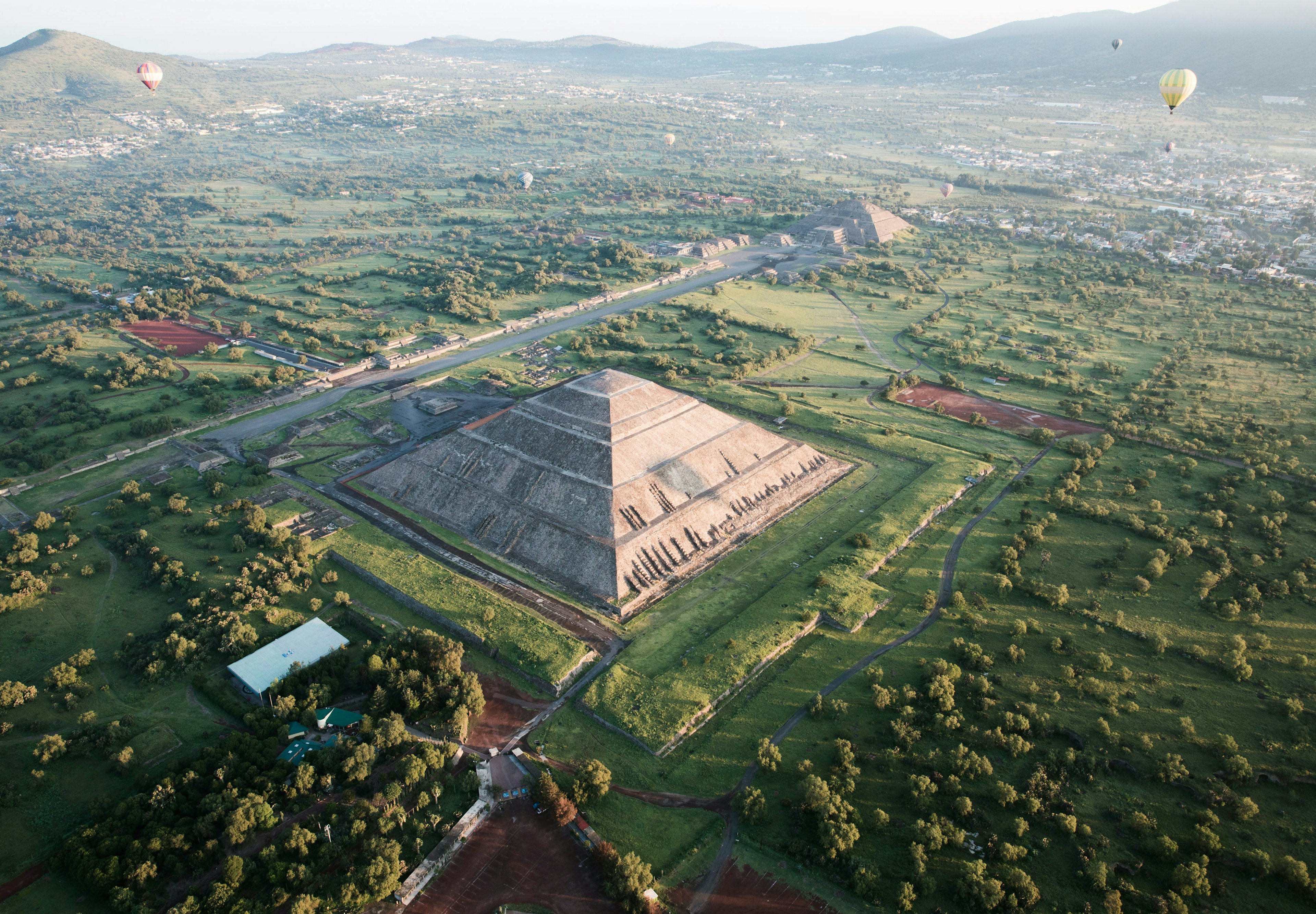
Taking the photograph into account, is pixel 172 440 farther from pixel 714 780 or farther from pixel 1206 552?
pixel 1206 552

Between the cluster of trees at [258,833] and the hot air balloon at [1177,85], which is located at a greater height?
the hot air balloon at [1177,85]

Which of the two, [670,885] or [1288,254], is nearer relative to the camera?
[670,885]

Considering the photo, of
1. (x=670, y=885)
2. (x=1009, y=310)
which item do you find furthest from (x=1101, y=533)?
(x=1009, y=310)

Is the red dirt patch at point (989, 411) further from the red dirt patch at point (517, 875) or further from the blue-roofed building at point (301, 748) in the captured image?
the blue-roofed building at point (301, 748)

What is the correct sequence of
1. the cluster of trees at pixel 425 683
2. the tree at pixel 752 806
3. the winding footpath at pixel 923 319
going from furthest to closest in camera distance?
the winding footpath at pixel 923 319, the cluster of trees at pixel 425 683, the tree at pixel 752 806

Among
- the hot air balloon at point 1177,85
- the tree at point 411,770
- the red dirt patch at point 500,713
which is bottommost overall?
the red dirt patch at point 500,713

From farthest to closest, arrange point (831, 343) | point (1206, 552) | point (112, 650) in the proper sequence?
point (831, 343) < point (1206, 552) < point (112, 650)

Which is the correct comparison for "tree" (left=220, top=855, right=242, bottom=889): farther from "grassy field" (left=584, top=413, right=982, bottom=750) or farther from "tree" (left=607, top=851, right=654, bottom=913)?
"grassy field" (left=584, top=413, right=982, bottom=750)

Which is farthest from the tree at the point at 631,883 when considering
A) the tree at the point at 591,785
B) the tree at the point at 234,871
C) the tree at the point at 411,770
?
the tree at the point at 234,871
